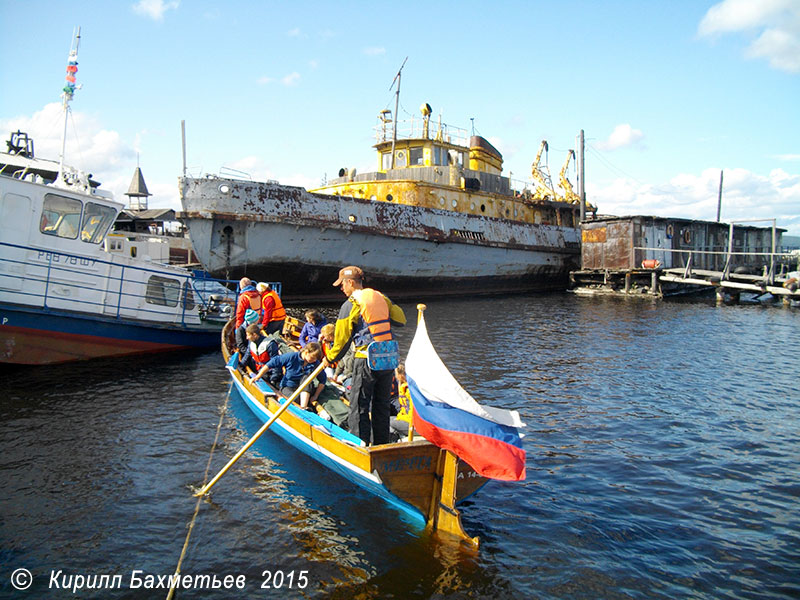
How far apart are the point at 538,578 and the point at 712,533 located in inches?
80.4

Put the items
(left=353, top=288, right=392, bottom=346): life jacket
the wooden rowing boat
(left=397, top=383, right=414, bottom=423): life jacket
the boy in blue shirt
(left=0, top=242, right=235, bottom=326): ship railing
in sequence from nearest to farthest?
1. the wooden rowing boat
2. (left=353, top=288, right=392, bottom=346): life jacket
3. (left=397, top=383, right=414, bottom=423): life jacket
4. the boy in blue shirt
5. (left=0, top=242, right=235, bottom=326): ship railing

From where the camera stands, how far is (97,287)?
11.9 meters

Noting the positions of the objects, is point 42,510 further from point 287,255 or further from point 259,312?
point 287,255

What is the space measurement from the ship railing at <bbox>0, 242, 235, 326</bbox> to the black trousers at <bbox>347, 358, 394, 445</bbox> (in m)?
8.42

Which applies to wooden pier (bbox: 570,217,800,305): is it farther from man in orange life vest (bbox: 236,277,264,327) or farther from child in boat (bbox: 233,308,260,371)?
child in boat (bbox: 233,308,260,371)

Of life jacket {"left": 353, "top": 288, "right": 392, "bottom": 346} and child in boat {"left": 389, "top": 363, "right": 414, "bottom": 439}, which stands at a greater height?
life jacket {"left": 353, "top": 288, "right": 392, "bottom": 346}

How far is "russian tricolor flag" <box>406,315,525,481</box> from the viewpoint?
184 inches

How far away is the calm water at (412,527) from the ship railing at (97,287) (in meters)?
1.54

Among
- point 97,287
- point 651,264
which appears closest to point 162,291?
point 97,287

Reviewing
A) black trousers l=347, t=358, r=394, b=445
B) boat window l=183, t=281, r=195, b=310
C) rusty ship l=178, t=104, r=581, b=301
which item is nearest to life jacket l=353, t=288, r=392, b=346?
black trousers l=347, t=358, r=394, b=445

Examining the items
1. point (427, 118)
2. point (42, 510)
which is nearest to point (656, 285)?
point (427, 118)

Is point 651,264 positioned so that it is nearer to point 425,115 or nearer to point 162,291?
point 425,115

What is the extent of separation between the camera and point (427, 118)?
27078mm

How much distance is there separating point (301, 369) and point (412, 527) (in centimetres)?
323
